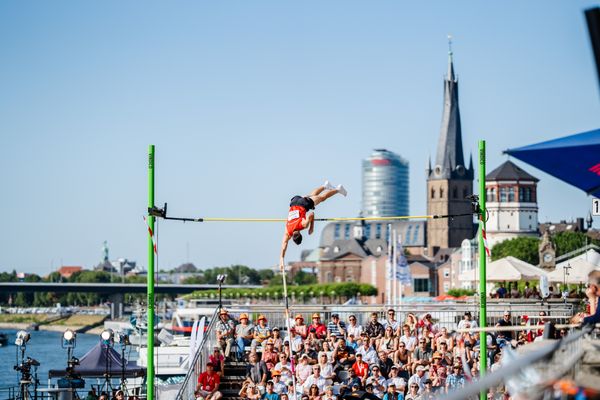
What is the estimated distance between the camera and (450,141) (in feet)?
597

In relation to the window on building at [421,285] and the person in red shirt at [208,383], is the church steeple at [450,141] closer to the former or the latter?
the window on building at [421,285]

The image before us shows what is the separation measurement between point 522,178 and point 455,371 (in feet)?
497

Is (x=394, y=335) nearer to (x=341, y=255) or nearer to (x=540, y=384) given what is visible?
(x=540, y=384)

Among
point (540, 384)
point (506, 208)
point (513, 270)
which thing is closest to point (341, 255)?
point (506, 208)

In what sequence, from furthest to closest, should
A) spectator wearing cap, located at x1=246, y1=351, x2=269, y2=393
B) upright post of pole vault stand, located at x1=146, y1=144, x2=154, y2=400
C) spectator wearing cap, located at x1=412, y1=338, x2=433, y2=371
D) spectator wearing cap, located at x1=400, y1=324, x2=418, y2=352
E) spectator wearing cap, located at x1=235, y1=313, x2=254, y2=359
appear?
spectator wearing cap, located at x1=235, y1=313, x2=254, y2=359
spectator wearing cap, located at x1=400, y1=324, x2=418, y2=352
spectator wearing cap, located at x1=412, y1=338, x2=433, y2=371
spectator wearing cap, located at x1=246, y1=351, x2=269, y2=393
upright post of pole vault stand, located at x1=146, y1=144, x2=154, y2=400

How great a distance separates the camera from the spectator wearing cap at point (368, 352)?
67.3 feet

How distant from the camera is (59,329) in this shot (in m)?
176

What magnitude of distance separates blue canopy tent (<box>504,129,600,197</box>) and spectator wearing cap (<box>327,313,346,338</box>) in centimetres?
1064

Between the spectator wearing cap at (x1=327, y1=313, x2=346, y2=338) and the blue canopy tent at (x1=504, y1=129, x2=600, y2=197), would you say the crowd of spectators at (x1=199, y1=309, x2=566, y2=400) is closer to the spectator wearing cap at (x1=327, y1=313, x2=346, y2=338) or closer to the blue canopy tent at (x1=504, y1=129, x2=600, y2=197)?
the spectator wearing cap at (x1=327, y1=313, x2=346, y2=338)

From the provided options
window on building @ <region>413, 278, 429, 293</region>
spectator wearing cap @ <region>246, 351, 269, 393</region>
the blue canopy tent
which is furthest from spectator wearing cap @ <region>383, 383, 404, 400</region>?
window on building @ <region>413, 278, 429, 293</region>

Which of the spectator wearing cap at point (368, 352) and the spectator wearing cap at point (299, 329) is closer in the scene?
the spectator wearing cap at point (368, 352)

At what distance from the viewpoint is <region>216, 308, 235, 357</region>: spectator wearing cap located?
2153cm

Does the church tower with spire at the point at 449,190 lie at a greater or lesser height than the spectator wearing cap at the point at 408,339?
greater

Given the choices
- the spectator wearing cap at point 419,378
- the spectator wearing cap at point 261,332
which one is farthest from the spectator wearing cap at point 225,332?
the spectator wearing cap at point 419,378
